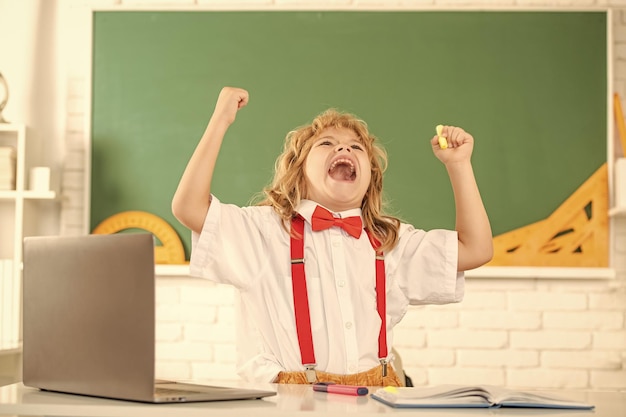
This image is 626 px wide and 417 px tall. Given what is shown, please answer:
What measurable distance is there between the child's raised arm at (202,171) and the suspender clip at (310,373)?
42 cm

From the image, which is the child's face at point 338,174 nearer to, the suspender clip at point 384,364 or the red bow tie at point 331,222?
the red bow tie at point 331,222

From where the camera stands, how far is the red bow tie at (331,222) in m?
2.13

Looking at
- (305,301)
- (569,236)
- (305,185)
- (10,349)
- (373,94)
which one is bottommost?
(10,349)

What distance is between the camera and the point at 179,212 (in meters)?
2.02

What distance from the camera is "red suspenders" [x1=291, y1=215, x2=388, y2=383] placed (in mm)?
1975

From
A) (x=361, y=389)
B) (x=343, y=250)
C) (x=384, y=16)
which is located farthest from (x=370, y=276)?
(x=384, y=16)

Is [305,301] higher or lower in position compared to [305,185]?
lower

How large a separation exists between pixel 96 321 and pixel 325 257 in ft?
2.86

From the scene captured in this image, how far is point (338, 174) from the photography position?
7.26 feet

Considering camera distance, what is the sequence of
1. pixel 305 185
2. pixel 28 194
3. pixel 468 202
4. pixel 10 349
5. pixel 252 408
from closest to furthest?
pixel 252 408, pixel 468 202, pixel 305 185, pixel 10 349, pixel 28 194

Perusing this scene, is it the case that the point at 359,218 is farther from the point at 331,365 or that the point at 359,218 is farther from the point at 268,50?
the point at 268,50

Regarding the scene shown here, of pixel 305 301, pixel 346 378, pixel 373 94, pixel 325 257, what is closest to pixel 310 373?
pixel 346 378

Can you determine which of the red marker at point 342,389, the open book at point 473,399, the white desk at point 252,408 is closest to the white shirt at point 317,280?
the red marker at point 342,389

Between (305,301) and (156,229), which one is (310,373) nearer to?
(305,301)
